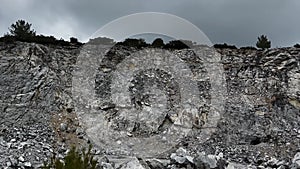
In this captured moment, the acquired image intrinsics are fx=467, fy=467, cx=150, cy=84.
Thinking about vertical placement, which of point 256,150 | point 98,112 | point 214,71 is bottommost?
point 256,150

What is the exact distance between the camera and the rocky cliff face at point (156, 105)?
20.2 m

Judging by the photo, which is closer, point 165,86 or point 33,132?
point 33,132

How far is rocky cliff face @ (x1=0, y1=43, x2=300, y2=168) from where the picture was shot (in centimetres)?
2023

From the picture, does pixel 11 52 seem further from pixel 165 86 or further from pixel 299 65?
pixel 299 65

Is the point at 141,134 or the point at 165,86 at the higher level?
the point at 165,86

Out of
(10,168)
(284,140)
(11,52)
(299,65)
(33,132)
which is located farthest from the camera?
(299,65)

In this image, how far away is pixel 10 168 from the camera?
15.8 metres

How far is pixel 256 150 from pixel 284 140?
1.77 m

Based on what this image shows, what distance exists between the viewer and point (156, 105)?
23.0 m

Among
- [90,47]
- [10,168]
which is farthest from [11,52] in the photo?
[10,168]

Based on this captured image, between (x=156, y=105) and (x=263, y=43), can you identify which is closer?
(x=156, y=105)

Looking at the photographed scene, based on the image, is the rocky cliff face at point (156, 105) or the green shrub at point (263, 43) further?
the green shrub at point (263, 43)

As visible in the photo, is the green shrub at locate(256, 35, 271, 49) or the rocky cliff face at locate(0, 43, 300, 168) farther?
the green shrub at locate(256, 35, 271, 49)

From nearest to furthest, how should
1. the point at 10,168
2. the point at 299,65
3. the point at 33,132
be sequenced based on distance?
the point at 10,168, the point at 33,132, the point at 299,65
